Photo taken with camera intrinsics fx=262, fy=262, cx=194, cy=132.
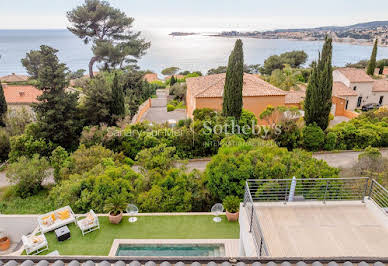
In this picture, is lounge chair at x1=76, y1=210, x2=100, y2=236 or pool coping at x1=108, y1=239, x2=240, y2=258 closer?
pool coping at x1=108, y1=239, x2=240, y2=258

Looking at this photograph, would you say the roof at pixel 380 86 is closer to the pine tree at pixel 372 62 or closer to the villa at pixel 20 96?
the pine tree at pixel 372 62

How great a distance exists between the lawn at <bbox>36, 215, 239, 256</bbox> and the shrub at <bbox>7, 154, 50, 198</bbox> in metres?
6.00

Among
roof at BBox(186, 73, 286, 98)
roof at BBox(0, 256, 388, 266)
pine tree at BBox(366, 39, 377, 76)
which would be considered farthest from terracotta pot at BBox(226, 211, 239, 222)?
pine tree at BBox(366, 39, 377, 76)

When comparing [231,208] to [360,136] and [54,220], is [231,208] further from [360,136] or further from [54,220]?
A: [360,136]

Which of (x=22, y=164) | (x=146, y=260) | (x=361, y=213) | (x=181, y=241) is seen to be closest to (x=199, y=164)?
(x=181, y=241)

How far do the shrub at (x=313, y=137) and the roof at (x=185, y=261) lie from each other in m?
17.0

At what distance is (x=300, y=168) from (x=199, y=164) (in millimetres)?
7753

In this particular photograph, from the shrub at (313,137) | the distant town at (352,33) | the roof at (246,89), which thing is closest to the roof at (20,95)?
the roof at (246,89)

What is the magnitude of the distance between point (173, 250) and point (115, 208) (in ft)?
9.80

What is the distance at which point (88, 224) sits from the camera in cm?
979

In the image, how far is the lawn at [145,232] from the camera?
9265mm

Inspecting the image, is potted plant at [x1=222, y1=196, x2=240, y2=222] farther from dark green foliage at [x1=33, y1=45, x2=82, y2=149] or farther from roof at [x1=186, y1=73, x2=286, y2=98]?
dark green foliage at [x1=33, y1=45, x2=82, y2=149]

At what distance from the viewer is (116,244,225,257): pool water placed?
898cm

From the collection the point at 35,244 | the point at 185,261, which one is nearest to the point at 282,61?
the point at 35,244
